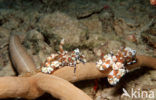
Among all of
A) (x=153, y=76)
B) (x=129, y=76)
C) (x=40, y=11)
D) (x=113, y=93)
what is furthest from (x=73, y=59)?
(x=40, y=11)

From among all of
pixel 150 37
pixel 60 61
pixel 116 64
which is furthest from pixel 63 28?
pixel 150 37

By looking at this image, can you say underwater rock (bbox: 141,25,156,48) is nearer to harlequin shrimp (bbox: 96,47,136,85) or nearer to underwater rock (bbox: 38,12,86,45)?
harlequin shrimp (bbox: 96,47,136,85)

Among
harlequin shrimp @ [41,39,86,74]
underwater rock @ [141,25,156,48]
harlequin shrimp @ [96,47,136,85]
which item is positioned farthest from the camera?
underwater rock @ [141,25,156,48]

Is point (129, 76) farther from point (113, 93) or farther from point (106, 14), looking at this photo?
point (106, 14)

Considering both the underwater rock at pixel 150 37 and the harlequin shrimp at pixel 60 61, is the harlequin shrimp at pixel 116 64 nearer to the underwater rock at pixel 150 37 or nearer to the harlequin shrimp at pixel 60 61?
the harlequin shrimp at pixel 60 61

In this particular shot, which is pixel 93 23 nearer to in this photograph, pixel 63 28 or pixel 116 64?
pixel 63 28

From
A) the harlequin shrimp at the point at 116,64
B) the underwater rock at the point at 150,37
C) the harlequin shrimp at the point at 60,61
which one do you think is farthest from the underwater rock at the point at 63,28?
the underwater rock at the point at 150,37

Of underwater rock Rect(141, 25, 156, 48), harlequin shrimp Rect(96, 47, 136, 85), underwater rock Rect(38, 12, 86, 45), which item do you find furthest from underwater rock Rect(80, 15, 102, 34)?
harlequin shrimp Rect(96, 47, 136, 85)

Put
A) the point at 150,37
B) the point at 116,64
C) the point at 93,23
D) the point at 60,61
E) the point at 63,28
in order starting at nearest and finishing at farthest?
the point at 116,64, the point at 60,61, the point at 63,28, the point at 150,37, the point at 93,23

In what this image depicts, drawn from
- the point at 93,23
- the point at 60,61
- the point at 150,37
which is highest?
the point at 93,23
